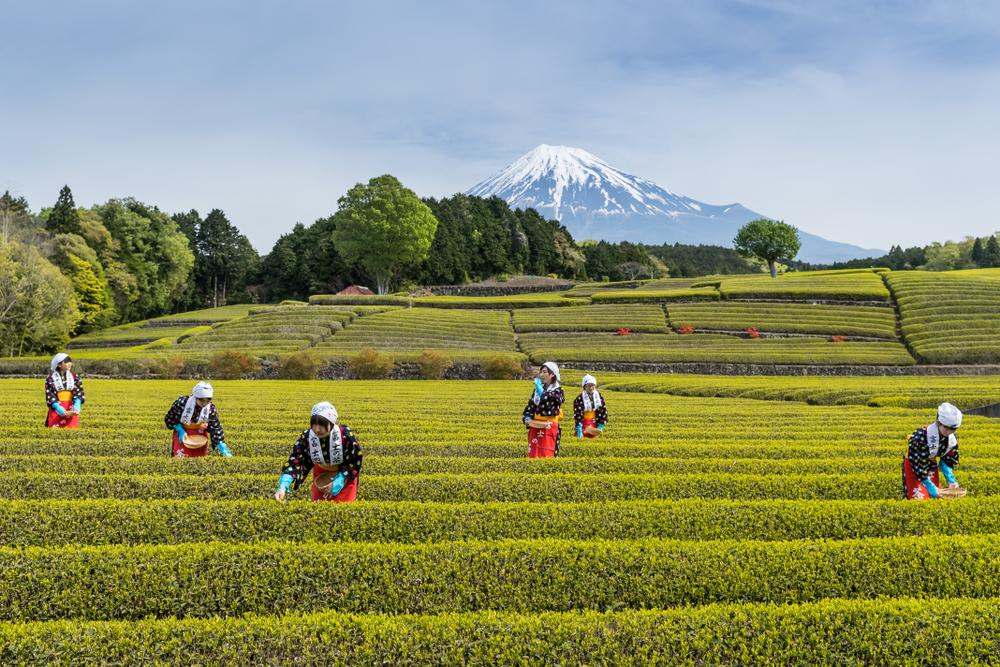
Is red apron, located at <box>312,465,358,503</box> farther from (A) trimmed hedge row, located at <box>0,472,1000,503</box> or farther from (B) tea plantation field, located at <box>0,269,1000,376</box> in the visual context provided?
(B) tea plantation field, located at <box>0,269,1000,376</box>

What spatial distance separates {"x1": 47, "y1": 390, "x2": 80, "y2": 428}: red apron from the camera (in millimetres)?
12773

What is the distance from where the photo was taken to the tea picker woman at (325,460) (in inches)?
253

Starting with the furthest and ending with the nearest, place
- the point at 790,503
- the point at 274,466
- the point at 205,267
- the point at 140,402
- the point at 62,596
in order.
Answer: the point at 205,267 < the point at 140,402 < the point at 274,466 < the point at 790,503 < the point at 62,596

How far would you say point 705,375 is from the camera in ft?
133

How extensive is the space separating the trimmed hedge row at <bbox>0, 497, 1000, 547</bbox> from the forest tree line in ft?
168

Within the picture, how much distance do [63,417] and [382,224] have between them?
61830mm

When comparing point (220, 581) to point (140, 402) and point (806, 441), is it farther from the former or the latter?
point (140, 402)

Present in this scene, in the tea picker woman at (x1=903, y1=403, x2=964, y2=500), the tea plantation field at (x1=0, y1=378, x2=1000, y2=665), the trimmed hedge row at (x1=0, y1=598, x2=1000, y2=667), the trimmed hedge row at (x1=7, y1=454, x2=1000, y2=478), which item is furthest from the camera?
the trimmed hedge row at (x1=7, y1=454, x2=1000, y2=478)

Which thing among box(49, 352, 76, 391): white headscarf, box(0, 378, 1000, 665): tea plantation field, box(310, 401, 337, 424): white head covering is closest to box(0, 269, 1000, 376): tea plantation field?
box(49, 352, 76, 391): white headscarf

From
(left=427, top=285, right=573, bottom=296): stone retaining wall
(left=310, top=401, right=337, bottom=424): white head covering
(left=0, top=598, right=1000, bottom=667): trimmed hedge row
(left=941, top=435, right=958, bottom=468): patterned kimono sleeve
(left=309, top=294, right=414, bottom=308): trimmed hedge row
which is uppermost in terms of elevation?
(left=427, top=285, right=573, bottom=296): stone retaining wall

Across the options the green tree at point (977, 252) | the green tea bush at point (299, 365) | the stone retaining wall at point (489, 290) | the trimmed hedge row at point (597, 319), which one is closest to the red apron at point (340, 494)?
the green tea bush at point (299, 365)

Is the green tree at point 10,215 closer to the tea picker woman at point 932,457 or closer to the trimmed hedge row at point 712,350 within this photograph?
the trimmed hedge row at point 712,350

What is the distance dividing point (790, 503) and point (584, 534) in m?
2.80

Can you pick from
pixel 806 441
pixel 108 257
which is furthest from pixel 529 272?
pixel 806 441
